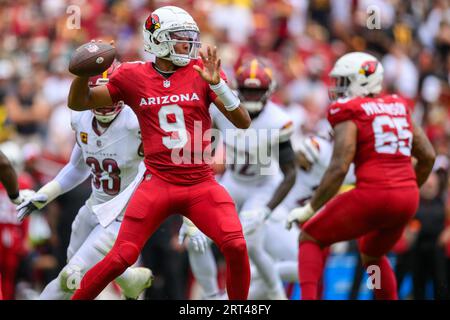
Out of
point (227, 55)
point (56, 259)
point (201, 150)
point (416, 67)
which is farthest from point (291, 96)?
point (201, 150)

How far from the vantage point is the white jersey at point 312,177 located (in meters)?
8.57

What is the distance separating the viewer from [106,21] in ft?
47.4

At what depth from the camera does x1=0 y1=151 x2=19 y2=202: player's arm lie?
21.7ft

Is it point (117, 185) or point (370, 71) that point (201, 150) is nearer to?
point (117, 185)

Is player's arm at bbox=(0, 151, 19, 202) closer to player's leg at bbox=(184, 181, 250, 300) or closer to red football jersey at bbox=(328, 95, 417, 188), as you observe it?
player's leg at bbox=(184, 181, 250, 300)

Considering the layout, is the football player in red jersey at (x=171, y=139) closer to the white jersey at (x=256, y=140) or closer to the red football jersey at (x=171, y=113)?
the red football jersey at (x=171, y=113)

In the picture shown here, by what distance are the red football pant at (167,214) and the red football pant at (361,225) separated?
0.91 metres

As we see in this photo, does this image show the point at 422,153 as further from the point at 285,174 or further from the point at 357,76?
the point at 285,174

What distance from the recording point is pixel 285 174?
809 centimetres

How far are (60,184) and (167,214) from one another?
116 centimetres

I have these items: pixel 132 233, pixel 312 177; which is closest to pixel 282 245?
pixel 312 177

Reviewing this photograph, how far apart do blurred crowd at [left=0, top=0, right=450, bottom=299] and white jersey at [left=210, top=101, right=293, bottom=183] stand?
6.31ft

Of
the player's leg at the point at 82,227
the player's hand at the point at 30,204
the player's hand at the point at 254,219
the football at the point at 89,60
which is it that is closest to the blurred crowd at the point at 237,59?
the player's hand at the point at 254,219
